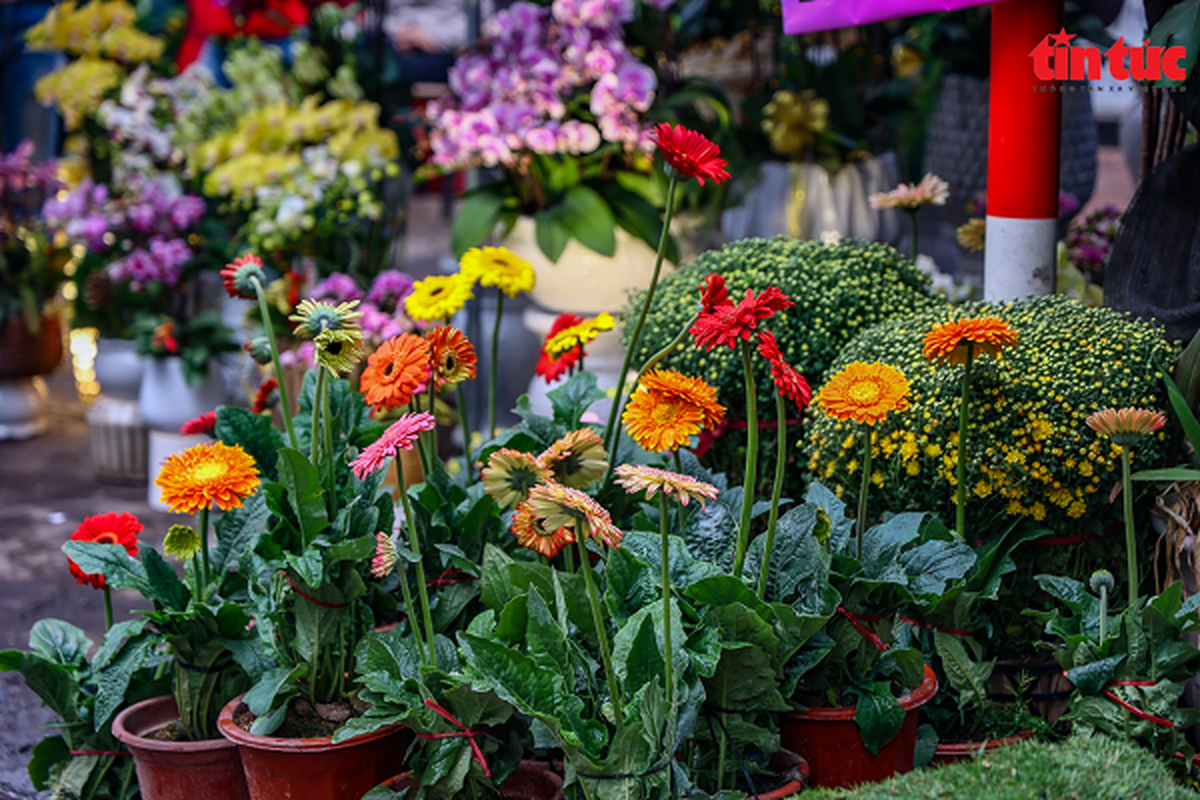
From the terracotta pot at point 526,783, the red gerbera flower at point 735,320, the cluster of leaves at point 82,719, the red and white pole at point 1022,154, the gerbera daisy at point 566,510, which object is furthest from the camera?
the red and white pole at point 1022,154

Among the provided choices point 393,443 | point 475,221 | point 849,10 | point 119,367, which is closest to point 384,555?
point 393,443

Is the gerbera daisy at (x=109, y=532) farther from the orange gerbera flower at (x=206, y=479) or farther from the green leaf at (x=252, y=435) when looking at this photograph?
the orange gerbera flower at (x=206, y=479)

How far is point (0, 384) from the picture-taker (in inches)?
169

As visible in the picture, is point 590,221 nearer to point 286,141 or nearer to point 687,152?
point 286,141

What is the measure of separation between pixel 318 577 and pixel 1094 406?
103 cm

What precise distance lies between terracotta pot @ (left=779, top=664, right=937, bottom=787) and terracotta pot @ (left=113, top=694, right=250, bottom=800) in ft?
2.45

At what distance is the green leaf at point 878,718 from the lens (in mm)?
1310

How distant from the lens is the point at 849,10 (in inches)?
72.9

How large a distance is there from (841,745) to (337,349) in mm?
769

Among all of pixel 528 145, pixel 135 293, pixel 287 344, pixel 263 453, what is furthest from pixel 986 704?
pixel 135 293

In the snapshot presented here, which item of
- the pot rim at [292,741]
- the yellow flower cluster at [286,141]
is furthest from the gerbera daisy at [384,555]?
the yellow flower cluster at [286,141]

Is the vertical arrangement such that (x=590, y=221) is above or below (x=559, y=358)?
above

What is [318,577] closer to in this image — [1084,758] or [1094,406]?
[1084,758]

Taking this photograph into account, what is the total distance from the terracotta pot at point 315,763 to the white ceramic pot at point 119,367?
2.49 m
